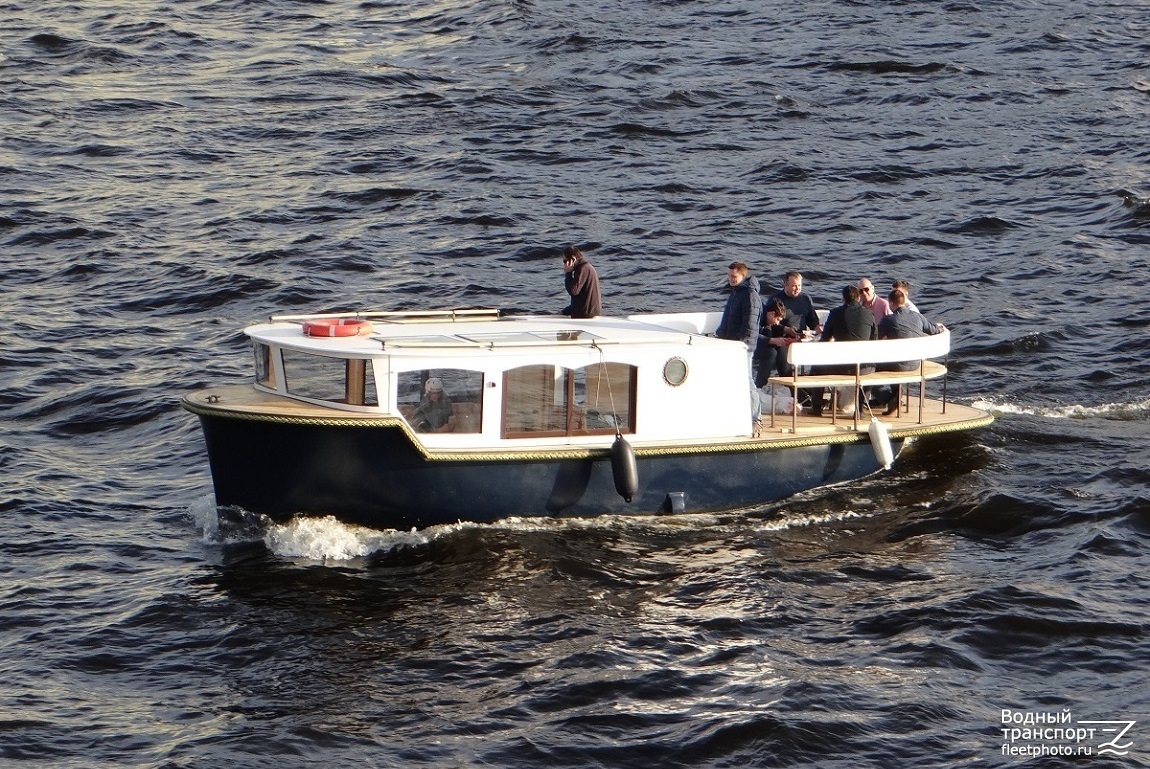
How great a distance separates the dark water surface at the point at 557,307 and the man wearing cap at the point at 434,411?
1.25 metres

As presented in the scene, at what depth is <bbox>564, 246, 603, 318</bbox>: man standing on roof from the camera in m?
18.9

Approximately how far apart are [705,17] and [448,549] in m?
28.5

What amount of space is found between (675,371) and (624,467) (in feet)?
4.43

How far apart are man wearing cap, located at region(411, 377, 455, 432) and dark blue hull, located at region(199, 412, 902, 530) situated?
40 centimetres

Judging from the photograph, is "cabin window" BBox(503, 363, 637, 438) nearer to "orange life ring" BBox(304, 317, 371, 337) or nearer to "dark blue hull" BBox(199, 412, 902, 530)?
"dark blue hull" BBox(199, 412, 902, 530)

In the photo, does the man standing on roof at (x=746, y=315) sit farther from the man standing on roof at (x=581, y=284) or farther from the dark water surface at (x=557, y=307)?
the man standing on roof at (x=581, y=284)

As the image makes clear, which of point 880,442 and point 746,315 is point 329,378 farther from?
point 880,442

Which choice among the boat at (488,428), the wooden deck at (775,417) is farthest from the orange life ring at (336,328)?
the wooden deck at (775,417)

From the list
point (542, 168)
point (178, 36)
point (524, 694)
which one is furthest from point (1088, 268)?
point (178, 36)

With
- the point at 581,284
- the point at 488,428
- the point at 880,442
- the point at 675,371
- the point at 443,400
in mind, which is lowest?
the point at 880,442

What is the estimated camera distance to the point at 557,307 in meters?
25.6

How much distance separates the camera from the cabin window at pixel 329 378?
54.1 ft

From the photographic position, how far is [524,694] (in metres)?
14.3

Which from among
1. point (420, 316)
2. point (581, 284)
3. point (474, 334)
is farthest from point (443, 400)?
point (581, 284)
